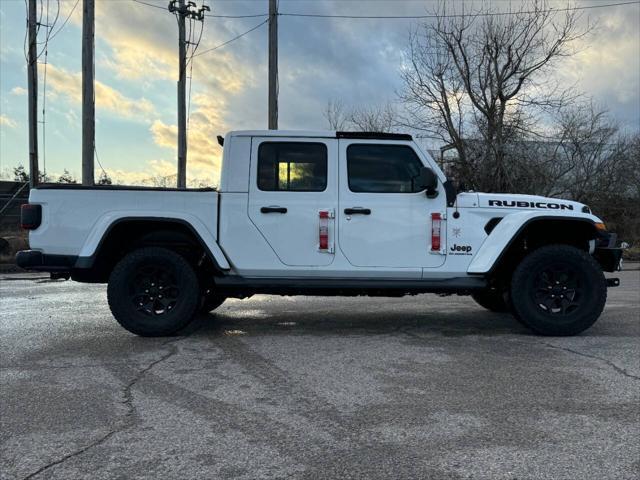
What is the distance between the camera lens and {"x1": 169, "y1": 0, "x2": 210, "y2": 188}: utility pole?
19.0m

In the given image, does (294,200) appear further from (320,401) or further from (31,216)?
(31,216)

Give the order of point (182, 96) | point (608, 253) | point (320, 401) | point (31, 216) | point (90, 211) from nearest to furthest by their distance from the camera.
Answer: point (320, 401)
point (31, 216)
point (90, 211)
point (608, 253)
point (182, 96)

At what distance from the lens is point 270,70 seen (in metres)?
14.5

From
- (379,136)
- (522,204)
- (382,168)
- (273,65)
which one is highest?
(273,65)

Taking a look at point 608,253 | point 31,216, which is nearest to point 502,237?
point 608,253

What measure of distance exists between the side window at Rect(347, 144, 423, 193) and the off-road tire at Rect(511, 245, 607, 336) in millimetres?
1506

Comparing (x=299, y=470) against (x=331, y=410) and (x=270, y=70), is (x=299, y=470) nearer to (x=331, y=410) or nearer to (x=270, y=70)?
(x=331, y=410)

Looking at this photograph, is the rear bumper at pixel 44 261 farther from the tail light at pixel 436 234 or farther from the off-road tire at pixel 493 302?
the off-road tire at pixel 493 302

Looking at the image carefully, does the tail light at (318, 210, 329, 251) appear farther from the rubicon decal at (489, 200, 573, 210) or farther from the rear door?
the rubicon decal at (489, 200, 573, 210)

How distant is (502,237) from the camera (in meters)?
5.38

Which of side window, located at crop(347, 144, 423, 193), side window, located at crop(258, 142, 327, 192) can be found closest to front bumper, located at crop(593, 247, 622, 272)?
side window, located at crop(347, 144, 423, 193)

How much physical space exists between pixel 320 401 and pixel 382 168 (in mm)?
2821

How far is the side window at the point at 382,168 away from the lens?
18.1 ft

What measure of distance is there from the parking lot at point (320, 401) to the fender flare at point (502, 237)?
80 centimetres
